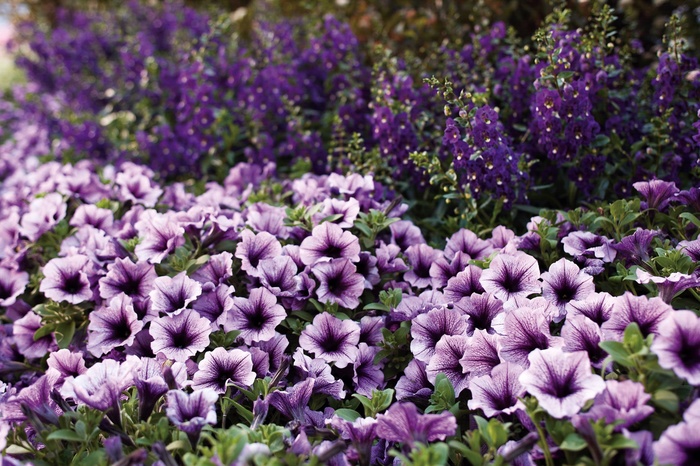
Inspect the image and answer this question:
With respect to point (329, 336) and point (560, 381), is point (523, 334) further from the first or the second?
Answer: point (329, 336)

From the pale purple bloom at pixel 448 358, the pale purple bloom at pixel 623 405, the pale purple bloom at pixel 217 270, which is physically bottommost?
the pale purple bloom at pixel 448 358

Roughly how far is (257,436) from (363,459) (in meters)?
0.23

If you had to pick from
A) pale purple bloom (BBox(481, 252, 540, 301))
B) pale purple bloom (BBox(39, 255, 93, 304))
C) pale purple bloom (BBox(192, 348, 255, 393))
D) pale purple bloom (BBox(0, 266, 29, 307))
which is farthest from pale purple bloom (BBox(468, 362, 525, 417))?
pale purple bloom (BBox(0, 266, 29, 307))

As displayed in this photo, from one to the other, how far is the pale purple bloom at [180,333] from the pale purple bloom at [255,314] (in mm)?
84

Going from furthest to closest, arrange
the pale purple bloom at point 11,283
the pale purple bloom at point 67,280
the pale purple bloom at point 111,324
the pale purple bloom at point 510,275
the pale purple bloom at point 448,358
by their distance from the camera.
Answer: the pale purple bloom at point 11,283, the pale purple bloom at point 67,280, the pale purple bloom at point 111,324, the pale purple bloom at point 510,275, the pale purple bloom at point 448,358

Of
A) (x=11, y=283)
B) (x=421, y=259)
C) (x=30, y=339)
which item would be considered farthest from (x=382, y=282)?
(x=11, y=283)

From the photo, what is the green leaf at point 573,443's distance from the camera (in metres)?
1.18

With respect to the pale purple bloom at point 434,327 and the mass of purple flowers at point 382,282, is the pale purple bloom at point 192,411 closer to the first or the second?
the mass of purple flowers at point 382,282

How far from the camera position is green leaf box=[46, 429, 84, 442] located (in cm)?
135

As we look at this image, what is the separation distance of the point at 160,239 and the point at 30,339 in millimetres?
524

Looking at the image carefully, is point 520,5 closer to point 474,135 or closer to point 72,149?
point 474,135

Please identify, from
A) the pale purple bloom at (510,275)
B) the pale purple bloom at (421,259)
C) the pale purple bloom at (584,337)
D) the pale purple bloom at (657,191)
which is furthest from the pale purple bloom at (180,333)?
the pale purple bloom at (657,191)

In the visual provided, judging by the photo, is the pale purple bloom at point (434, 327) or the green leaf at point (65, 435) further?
the pale purple bloom at point (434, 327)

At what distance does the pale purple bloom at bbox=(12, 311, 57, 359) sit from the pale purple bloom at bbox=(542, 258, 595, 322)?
1479mm
